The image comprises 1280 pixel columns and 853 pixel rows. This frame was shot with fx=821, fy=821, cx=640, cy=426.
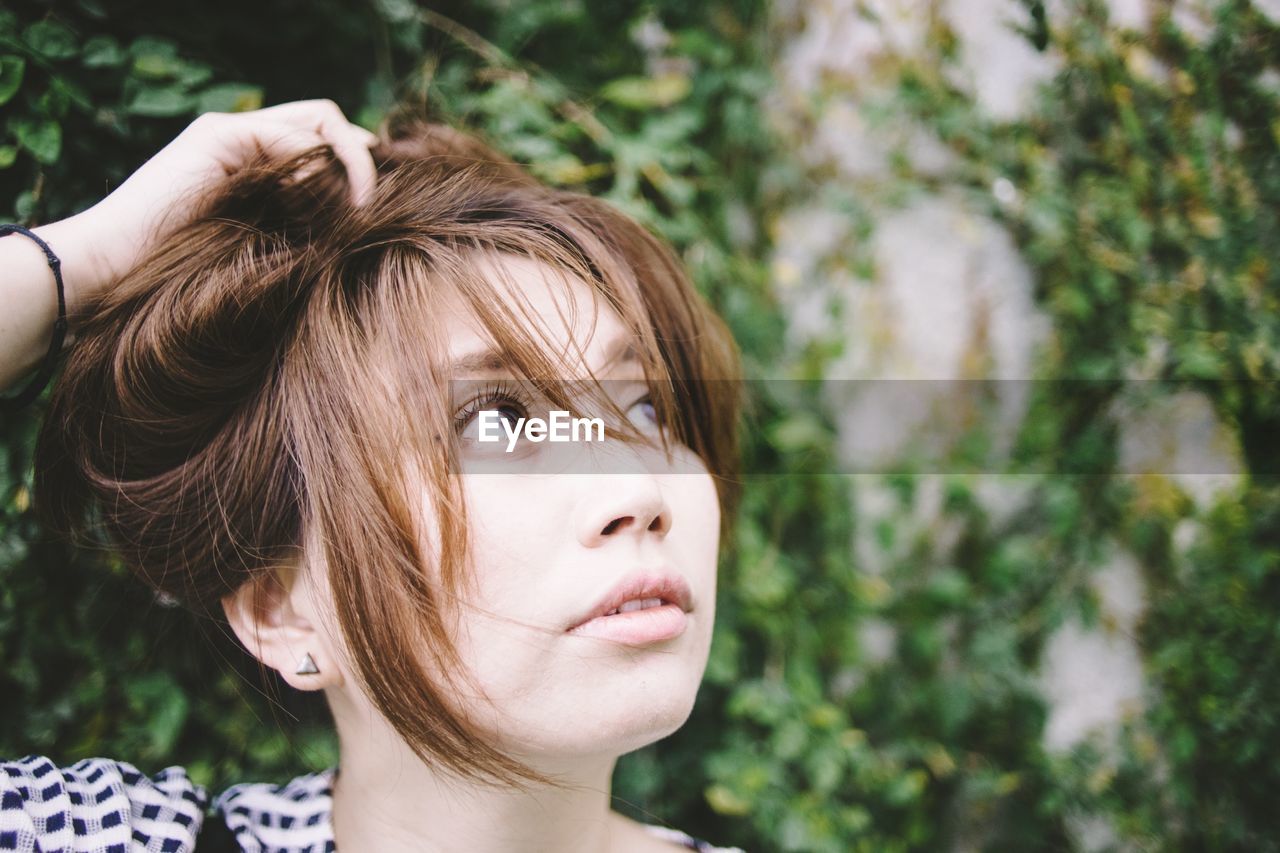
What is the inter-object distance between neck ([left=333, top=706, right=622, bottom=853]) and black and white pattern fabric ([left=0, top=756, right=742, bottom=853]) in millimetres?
74

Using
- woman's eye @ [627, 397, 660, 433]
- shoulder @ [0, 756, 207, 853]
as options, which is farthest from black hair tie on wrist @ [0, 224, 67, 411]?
woman's eye @ [627, 397, 660, 433]

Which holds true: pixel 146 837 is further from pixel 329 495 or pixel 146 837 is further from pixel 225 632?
pixel 329 495

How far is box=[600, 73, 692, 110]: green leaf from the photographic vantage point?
168cm

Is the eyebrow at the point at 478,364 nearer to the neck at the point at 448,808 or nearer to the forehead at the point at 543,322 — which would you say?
the forehead at the point at 543,322

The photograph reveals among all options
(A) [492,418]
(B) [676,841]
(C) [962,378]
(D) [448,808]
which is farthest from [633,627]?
(C) [962,378]

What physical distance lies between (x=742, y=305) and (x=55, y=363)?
125 cm

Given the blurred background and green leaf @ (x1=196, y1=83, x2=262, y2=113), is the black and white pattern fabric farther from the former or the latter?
green leaf @ (x1=196, y1=83, x2=262, y2=113)

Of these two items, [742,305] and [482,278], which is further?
[742,305]

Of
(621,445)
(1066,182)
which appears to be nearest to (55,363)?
(621,445)

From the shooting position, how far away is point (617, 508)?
912 millimetres

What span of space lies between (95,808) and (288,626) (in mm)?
297

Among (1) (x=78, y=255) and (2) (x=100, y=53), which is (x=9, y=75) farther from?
(1) (x=78, y=255)

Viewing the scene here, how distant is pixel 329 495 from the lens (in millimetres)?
944

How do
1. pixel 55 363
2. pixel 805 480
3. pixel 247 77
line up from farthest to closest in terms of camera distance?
1. pixel 805 480
2. pixel 247 77
3. pixel 55 363
